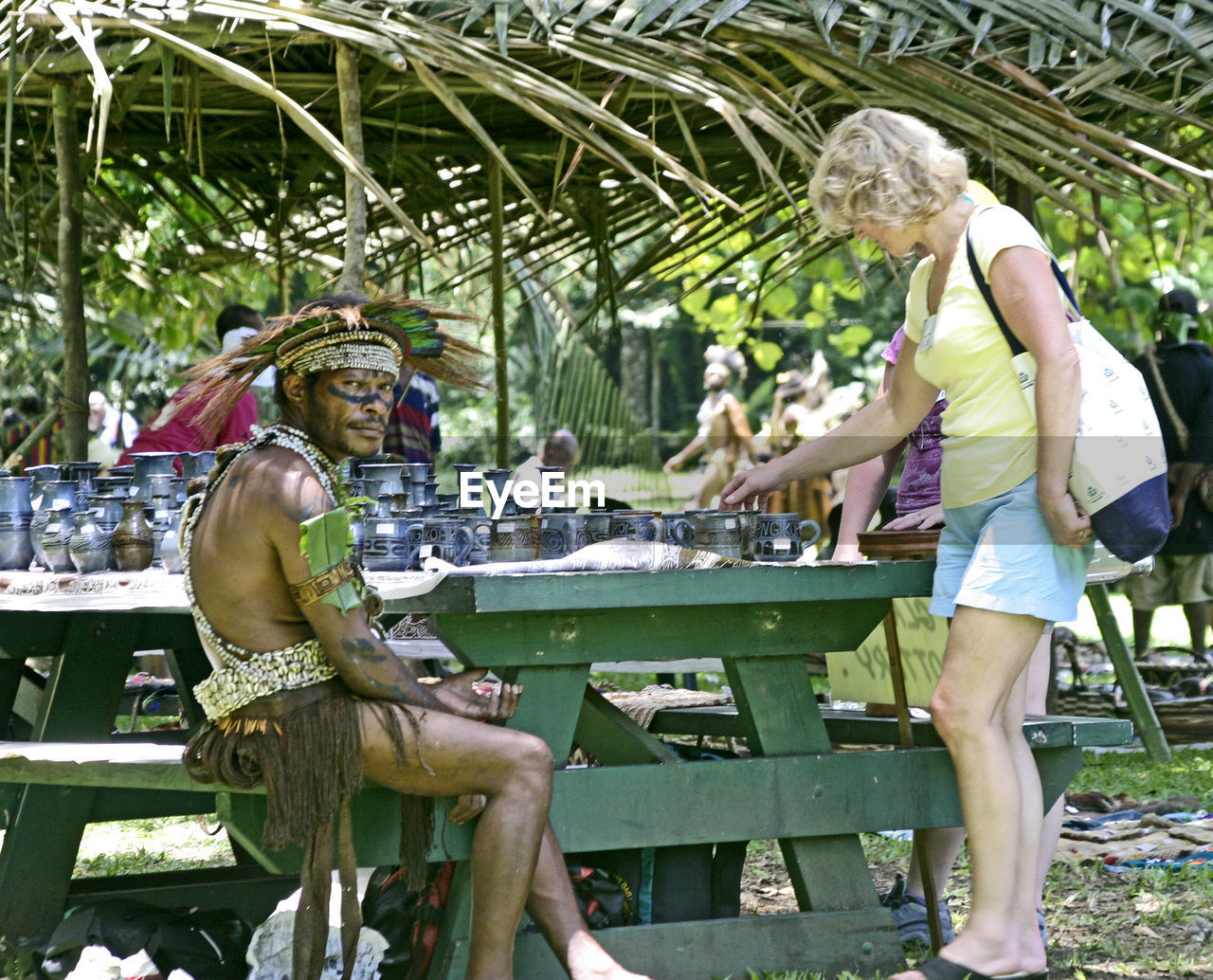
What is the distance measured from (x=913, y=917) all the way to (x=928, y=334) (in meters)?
1.45

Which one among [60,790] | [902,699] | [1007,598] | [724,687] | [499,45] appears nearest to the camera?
[1007,598]

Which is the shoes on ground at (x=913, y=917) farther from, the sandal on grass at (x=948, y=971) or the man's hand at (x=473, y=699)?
the man's hand at (x=473, y=699)

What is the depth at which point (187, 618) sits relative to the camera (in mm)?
3865

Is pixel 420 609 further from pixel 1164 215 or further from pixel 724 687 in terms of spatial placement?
pixel 1164 215

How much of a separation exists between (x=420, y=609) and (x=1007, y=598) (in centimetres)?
112

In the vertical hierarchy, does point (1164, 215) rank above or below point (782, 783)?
above

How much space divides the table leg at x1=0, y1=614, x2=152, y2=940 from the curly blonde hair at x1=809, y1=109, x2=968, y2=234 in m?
2.11

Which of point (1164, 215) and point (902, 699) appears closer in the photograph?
point (902, 699)

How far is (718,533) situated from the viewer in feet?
10.3

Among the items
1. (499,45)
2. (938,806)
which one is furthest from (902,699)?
(499,45)

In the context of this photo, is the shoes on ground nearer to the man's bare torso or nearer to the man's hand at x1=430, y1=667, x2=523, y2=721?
the man's hand at x1=430, y1=667, x2=523, y2=721

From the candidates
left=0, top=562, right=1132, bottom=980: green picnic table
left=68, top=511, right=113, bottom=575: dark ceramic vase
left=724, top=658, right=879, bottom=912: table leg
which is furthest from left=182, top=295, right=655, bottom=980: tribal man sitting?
left=68, top=511, right=113, bottom=575: dark ceramic vase

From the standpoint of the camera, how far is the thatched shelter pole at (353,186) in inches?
171

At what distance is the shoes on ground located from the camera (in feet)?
11.2
